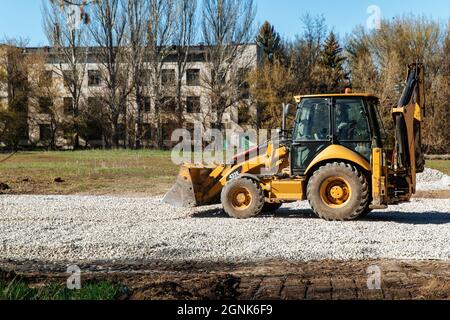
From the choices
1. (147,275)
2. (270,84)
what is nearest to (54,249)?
(147,275)

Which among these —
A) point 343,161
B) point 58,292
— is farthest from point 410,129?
point 58,292

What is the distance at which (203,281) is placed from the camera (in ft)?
22.2

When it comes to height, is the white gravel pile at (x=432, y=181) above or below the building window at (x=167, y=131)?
below

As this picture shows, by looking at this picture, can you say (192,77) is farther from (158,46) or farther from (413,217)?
(413,217)

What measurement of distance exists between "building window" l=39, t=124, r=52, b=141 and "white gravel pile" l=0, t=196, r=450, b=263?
41164mm

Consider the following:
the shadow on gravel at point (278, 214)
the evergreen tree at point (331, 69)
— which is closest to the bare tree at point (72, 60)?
the evergreen tree at point (331, 69)

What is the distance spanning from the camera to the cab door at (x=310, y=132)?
12.5 metres

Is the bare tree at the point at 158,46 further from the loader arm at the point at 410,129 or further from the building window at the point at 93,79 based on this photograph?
the loader arm at the point at 410,129

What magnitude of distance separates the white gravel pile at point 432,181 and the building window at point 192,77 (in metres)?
33.2

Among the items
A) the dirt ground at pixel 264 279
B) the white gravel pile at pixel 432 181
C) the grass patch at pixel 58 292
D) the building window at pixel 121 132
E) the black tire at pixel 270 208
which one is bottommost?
the white gravel pile at pixel 432 181

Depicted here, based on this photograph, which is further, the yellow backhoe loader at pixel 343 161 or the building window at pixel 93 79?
the building window at pixel 93 79

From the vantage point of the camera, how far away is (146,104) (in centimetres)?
5472

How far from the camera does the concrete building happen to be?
52562 millimetres
